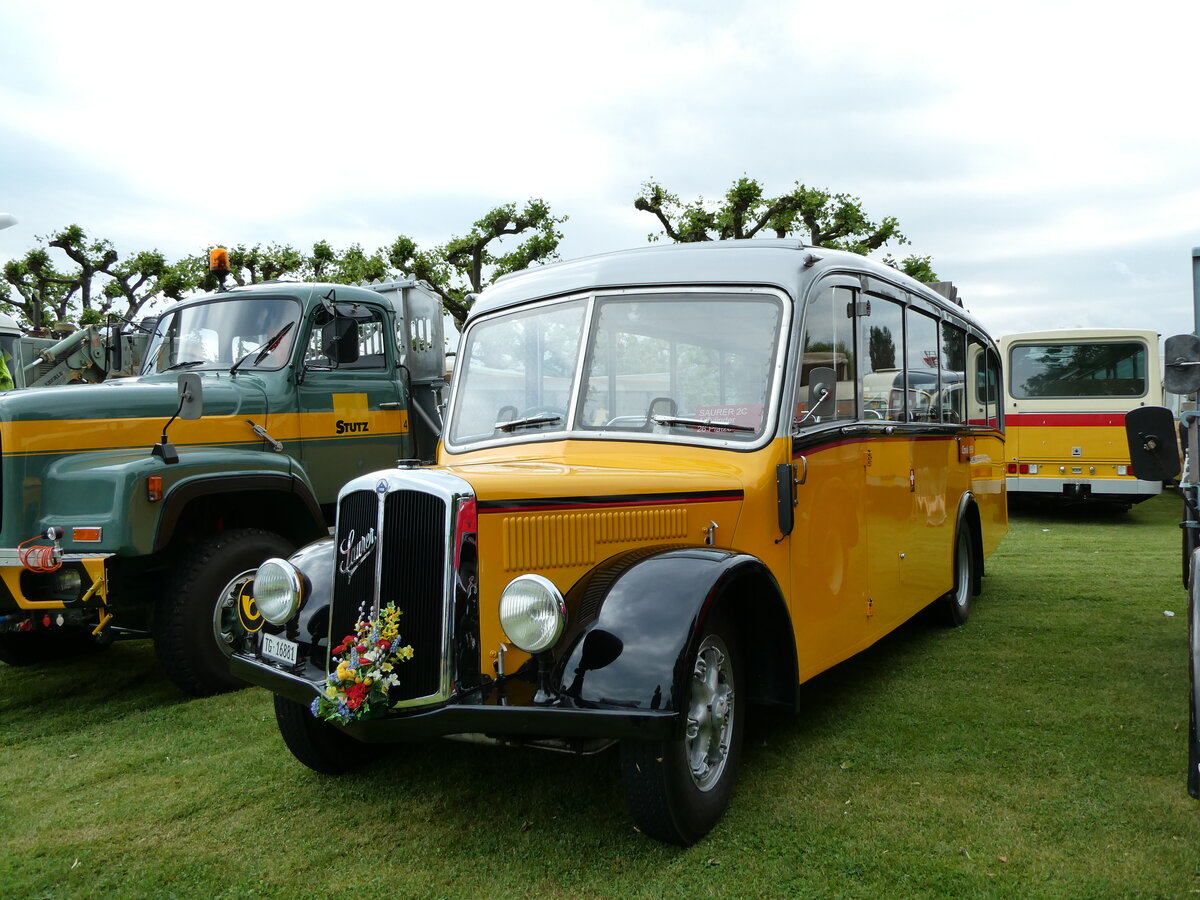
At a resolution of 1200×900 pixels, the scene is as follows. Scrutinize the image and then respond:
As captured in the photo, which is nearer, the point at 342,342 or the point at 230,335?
the point at 342,342

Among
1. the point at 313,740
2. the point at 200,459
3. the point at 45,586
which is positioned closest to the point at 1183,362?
the point at 313,740

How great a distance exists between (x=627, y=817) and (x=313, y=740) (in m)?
1.36

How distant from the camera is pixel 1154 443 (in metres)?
3.80

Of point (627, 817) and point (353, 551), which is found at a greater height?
point (353, 551)

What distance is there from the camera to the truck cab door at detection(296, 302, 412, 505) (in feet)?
21.5

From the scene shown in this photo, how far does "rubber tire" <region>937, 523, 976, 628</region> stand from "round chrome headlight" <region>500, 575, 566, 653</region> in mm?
4316

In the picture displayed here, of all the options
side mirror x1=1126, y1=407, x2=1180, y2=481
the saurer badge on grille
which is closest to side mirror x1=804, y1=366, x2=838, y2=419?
side mirror x1=1126, y1=407, x2=1180, y2=481

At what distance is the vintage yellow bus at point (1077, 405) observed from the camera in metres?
13.2

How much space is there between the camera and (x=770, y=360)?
4117 mm

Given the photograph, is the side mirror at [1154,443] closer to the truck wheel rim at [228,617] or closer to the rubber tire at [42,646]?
the truck wheel rim at [228,617]

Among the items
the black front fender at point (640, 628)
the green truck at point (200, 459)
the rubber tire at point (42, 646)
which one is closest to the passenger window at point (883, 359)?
the black front fender at point (640, 628)

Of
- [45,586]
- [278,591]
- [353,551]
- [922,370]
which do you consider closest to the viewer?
[353,551]

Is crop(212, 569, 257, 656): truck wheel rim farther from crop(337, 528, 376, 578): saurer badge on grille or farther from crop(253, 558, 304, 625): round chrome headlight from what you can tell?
crop(337, 528, 376, 578): saurer badge on grille

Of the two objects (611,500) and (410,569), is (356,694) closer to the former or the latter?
(410,569)
